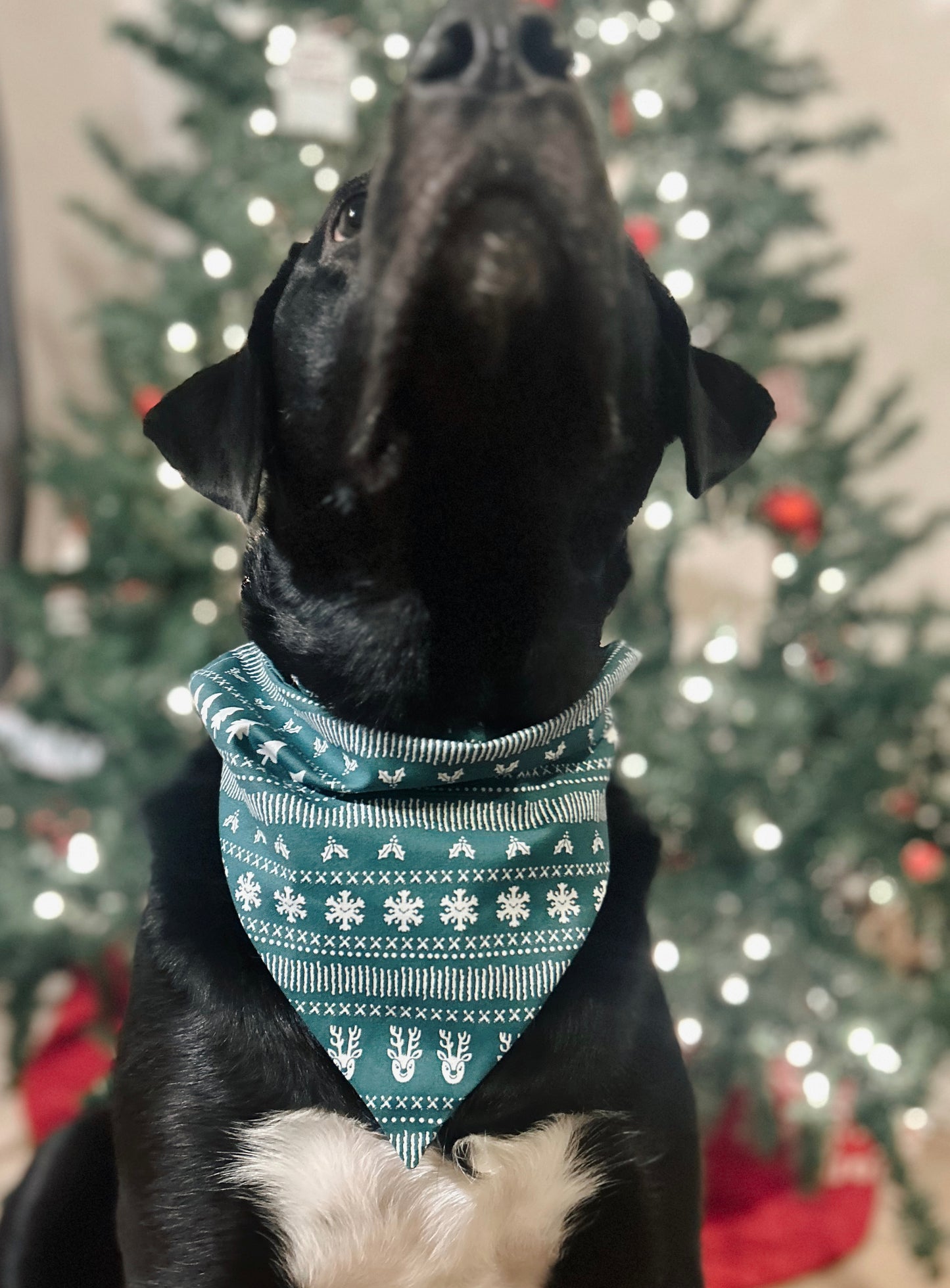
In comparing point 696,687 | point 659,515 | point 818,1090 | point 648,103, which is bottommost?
point 818,1090

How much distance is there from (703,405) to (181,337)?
116 centimetres

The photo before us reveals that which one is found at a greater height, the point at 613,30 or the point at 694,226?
the point at 613,30

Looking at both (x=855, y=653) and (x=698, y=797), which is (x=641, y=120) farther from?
(x=698, y=797)

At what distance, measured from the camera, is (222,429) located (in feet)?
2.61

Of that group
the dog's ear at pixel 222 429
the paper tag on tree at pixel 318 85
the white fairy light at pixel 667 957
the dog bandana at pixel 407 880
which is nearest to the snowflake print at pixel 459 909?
the dog bandana at pixel 407 880

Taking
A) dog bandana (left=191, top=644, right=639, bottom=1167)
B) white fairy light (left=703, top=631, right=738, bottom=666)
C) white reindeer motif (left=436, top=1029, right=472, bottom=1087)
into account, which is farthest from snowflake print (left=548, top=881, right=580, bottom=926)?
white fairy light (left=703, top=631, right=738, bottom=666)

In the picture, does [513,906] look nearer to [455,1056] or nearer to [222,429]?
[455,1056]

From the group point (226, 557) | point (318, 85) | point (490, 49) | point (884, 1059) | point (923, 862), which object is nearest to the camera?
point (490, 49)

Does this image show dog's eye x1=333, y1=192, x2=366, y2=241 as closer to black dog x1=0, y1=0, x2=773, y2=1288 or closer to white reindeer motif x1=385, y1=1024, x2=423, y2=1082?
black dog x1=0, y1=0, x2=773, y2=1288

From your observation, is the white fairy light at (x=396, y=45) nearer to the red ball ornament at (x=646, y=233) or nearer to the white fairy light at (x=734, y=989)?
the red ball ornament at (x=646, y=233)

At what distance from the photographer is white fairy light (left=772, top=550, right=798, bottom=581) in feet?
5.72

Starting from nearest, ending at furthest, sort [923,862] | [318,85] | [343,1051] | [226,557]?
[343,1051], [318,85], [226,557], [923,862]

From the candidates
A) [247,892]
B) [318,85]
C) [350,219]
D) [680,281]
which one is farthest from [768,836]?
[318,85]

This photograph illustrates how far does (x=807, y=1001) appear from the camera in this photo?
1.65 metres
